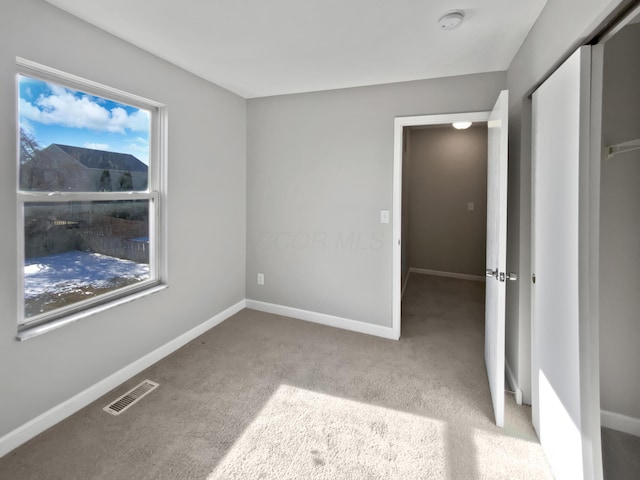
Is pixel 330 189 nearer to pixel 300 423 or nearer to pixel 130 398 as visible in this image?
pixel 300 423

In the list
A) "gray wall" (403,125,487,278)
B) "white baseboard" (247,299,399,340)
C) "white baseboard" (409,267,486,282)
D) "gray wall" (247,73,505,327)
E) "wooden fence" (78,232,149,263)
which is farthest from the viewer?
"white baseboard" (409,267,486,282)

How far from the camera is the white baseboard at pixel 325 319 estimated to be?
126 inches

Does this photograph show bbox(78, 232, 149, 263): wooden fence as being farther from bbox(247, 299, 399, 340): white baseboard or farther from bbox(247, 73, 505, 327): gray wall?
bbox(247, 299, 399, 340): white baseboard

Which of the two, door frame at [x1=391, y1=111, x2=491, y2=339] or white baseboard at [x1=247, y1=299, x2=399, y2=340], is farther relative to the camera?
white baseboard at [x1=247, y1=299, x2=399, y2=340]

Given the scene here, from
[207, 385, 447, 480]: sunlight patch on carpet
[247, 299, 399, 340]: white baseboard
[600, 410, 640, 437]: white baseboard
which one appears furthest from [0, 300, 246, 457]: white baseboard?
[600, 410, 640, 437]: white baseboard

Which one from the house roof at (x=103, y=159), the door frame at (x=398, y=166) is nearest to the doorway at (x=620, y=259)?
the door frame at (x=398, y=166)

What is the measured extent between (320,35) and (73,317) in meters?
→ 2.36

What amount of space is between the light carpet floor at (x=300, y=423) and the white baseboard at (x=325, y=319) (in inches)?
7.9

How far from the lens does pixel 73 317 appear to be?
203cm

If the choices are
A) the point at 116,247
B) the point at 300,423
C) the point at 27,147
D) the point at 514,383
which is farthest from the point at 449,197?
the point at 27,147

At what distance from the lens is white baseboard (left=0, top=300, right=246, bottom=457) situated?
1759 millimetres

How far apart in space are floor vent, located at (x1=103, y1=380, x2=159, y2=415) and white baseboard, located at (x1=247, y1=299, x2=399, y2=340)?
5.02 feet

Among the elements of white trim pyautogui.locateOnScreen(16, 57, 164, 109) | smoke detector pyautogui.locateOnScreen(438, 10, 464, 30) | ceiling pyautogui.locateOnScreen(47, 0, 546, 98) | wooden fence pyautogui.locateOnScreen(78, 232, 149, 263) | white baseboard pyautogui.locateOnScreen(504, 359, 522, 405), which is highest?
ceiling pyautogui.locateOnScreen(47, 0, 546, 98)

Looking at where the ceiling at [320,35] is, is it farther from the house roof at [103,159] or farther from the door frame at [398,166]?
the house roof at [103,159]
